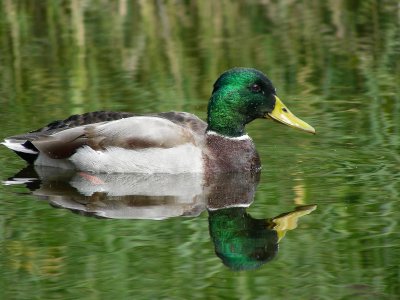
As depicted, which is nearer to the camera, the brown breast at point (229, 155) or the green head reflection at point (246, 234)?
the green head reflection at point (246, 234)

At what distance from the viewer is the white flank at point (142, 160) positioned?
35.0 ft

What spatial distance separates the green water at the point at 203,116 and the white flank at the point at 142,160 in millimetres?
634

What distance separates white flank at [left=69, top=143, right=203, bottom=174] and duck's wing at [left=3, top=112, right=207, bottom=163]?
0.17 ft

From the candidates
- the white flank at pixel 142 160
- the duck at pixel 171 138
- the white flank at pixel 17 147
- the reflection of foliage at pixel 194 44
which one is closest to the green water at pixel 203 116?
the reflection of foliage at pixel 194 44

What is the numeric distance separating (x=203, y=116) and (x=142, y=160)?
194 centimetres

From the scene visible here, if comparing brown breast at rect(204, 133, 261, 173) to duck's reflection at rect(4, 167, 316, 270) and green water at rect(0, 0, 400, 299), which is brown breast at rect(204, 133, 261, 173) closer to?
duck's reflection at rect(4, 167, 316, 270)

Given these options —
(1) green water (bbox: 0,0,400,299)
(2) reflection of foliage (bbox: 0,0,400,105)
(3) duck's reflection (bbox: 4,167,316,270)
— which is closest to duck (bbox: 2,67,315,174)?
(3) duck's reflection (bbox: 4,167,316,270)

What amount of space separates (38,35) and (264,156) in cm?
691

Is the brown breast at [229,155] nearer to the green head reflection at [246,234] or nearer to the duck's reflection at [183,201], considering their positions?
the duck's reflection at [183,201]

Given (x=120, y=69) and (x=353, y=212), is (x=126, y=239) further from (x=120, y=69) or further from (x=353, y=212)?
(x=120, y=69)

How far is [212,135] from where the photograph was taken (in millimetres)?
11055

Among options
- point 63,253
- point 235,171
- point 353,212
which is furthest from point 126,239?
point 235,171

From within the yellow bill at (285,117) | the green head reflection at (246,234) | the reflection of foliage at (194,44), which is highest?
the yellow bill at (285,117)

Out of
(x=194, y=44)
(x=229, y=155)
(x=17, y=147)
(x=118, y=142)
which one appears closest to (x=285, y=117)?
(x=229, y=155)
